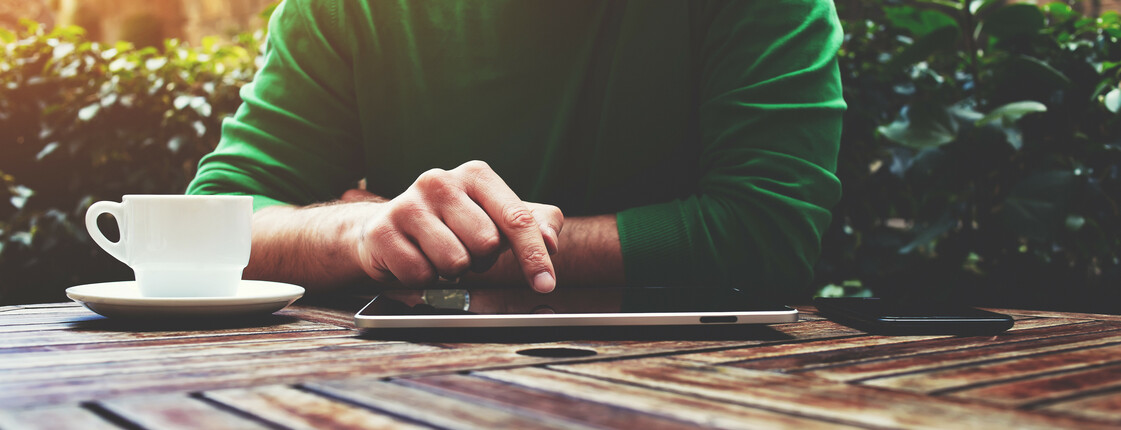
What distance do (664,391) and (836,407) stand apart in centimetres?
10

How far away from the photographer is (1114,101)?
1.97 meters

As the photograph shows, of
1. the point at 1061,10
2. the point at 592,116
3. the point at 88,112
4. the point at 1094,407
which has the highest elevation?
the point at 1061,10

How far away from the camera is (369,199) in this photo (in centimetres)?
149

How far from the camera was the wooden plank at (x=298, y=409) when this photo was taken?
1.38 feet

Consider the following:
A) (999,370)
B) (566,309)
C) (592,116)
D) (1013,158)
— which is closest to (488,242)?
(566,309)

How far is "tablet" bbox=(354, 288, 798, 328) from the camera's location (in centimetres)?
75

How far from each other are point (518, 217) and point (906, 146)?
1.68 metres

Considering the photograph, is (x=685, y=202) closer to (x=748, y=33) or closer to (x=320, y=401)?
(x=748, y=33)

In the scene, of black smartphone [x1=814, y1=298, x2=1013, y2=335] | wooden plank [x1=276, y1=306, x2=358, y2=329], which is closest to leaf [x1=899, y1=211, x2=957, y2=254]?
black smartphone [x1=814, y1=298, x2=1013, y2=335]

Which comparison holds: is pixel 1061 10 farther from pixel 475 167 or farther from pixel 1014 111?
pixel 475 167

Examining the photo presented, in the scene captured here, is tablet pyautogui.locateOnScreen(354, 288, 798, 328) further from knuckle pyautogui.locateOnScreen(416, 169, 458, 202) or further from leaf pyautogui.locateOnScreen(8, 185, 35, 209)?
leaf pyautogui.locateOnScreen(8, 185, 35, 209)

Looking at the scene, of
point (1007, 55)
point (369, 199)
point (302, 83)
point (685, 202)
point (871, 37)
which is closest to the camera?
point (685, 202)

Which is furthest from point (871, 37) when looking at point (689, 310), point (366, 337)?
point (366, 337)

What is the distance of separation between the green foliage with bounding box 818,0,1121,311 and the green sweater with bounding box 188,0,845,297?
83 centimetres
